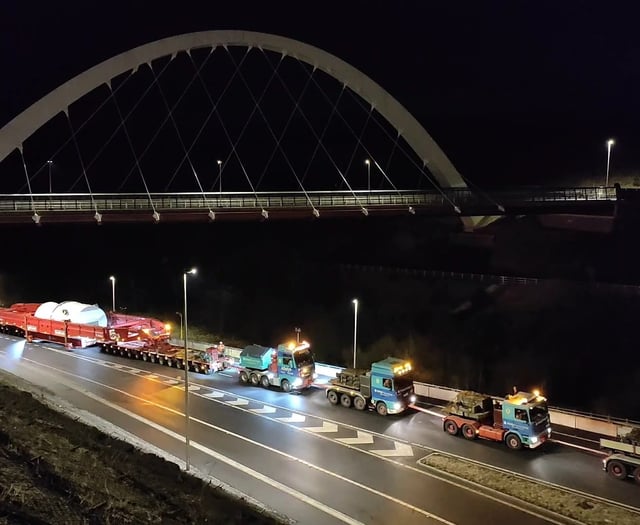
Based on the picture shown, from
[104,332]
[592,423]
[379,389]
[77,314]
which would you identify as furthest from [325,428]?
[77,314]

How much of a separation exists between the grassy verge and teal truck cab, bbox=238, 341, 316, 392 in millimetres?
8492

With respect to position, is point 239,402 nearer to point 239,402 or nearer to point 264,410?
point 239,402

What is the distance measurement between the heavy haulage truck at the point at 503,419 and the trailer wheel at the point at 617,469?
7.74ft

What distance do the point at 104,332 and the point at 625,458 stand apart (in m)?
26.4

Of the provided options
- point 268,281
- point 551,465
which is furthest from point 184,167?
point 551,465

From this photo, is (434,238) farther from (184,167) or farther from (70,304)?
(184,167)

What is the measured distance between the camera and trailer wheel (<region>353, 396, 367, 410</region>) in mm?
22922

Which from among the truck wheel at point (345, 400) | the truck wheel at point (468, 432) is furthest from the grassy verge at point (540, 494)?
the truck wheel at point (345, 400)

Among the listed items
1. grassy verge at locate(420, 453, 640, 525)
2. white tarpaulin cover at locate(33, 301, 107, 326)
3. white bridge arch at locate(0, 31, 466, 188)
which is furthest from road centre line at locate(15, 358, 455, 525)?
white bridge arch at locate(0, 31, 466, 188)

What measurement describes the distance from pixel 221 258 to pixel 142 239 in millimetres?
11861

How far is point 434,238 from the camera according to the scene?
6556 cm

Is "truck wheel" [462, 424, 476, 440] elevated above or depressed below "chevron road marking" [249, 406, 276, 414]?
above

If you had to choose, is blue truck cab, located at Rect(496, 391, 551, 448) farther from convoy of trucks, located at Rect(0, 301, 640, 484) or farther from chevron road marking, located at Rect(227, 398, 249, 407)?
chevron road marking, located at Rect(227, 398, 249, 407)

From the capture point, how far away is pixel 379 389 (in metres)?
22.5
